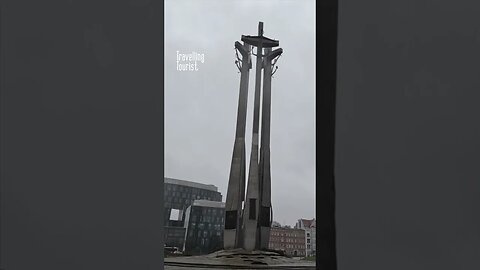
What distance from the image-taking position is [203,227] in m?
16.5

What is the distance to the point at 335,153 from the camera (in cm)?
129

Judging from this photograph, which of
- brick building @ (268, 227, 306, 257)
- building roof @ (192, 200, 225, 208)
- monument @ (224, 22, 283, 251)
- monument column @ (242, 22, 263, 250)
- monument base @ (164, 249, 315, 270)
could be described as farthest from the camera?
building roof @ (192, 200, 225, 208)

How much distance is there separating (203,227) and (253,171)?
347cm

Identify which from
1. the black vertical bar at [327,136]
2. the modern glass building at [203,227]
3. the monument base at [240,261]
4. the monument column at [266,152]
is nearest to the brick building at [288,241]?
the monument column at [266,152]

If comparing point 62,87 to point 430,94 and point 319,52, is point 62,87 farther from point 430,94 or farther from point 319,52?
point 430,94

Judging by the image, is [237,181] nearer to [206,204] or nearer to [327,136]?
[206,204]

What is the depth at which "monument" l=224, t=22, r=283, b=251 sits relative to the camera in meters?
13.6

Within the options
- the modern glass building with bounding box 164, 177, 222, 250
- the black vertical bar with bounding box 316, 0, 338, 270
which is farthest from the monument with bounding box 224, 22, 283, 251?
the black vertical bar with bounding box 316, 0, 338, 270

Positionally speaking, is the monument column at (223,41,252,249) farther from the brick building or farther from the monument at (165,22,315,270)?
the brick building

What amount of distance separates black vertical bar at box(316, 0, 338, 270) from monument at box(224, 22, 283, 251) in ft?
40.4

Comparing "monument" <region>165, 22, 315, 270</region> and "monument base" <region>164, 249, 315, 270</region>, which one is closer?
"monument base" <region>164, 249, 315, 270</region>

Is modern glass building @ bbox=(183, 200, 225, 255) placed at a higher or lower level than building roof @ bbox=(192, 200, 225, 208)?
lower

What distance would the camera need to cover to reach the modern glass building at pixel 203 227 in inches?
583

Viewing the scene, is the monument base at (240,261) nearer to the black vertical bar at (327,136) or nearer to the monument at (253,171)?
the monument at (253,171)
